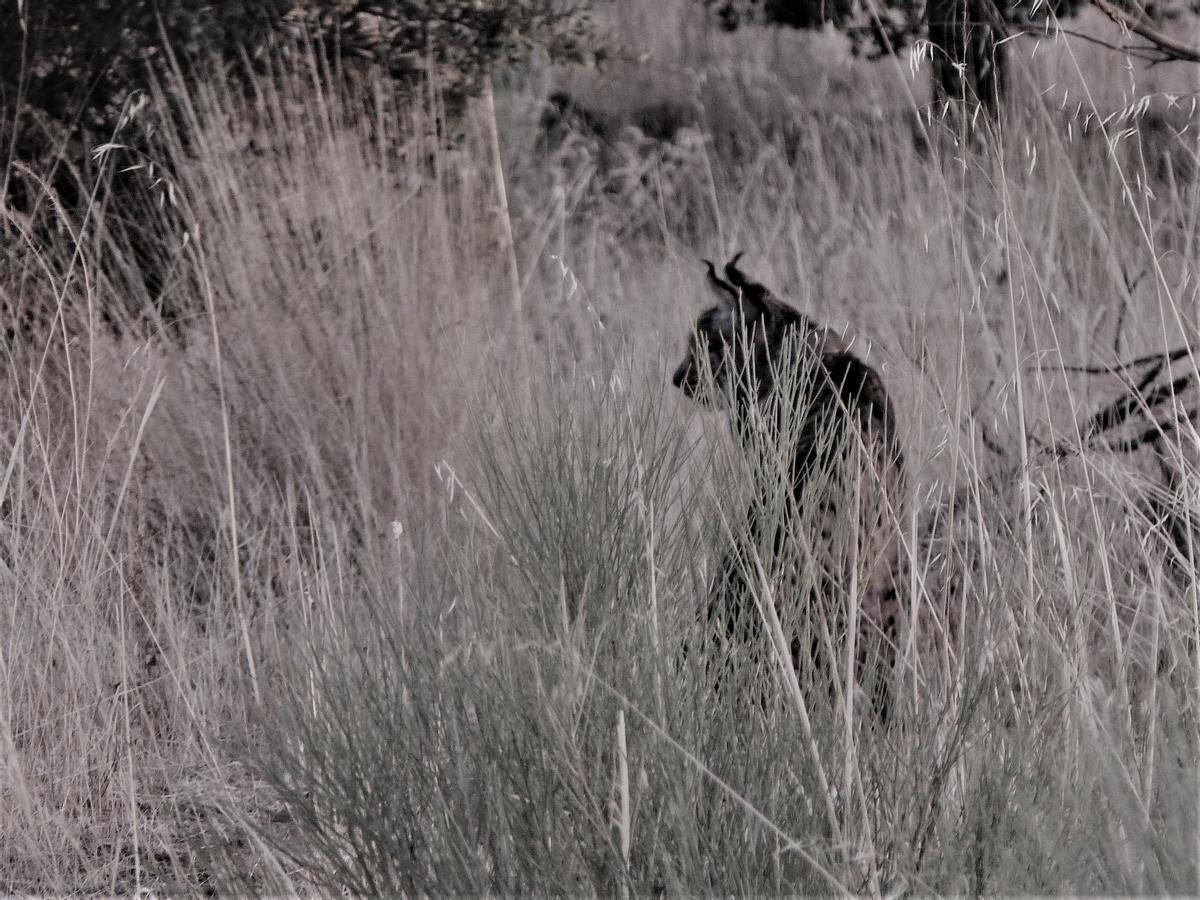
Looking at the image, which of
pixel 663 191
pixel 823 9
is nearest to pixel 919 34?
pixel 823 9

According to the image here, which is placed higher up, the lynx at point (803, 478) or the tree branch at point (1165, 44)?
the tree branch at point (1165, 44)

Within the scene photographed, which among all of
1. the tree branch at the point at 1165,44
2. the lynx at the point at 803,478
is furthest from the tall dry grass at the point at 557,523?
the tree branch at the point at 1165,44

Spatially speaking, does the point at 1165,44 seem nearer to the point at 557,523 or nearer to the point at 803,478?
the point at 803,478

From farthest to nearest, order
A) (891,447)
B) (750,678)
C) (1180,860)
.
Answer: (891,447) → (750,678) → (1180,860)

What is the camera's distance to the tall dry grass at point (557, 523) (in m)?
0.84

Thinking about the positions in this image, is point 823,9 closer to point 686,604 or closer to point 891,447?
point 891,447

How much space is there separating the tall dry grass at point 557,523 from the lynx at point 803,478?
0.15 feet

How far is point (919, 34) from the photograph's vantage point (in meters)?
1.95

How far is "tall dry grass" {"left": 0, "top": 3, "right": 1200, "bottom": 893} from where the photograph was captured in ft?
2.77

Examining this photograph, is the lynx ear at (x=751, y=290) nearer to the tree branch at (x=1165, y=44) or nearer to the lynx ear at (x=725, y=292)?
the lynx ear at (x=725, y=292)

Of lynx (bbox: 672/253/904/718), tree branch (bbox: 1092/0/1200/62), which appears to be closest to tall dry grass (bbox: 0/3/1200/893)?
lynx (bbox: 672/253/904/718)

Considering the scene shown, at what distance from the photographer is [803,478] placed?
1.25 meters

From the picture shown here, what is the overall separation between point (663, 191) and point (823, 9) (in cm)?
45

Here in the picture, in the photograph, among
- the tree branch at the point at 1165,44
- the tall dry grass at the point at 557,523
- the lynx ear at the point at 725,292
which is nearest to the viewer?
the tall dry grass at the point at 557,523
